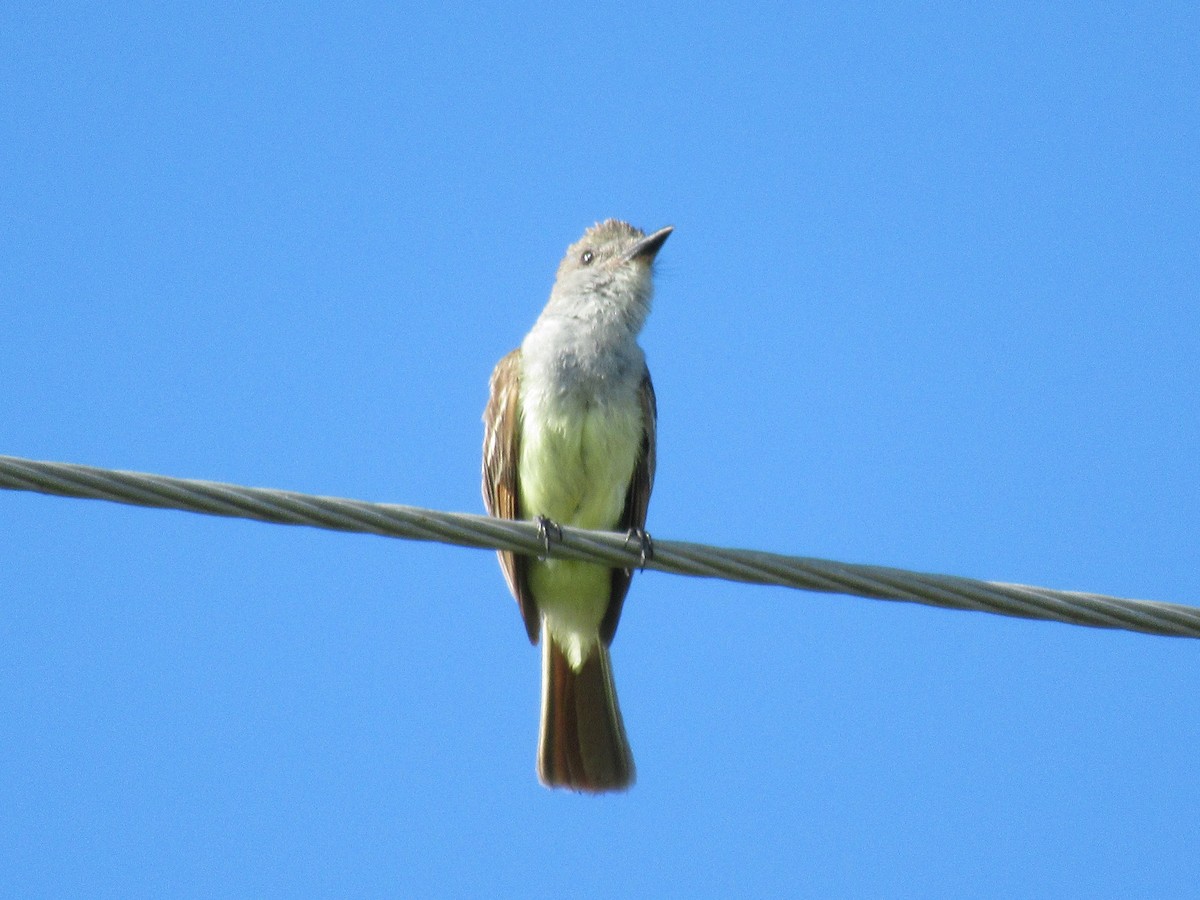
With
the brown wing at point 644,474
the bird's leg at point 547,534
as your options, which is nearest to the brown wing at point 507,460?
the brown wing at point 644,474

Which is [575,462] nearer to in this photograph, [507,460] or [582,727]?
[507,460]

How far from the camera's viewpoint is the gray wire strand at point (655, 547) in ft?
12.5

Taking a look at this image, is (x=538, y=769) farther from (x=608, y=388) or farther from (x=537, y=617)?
(x=608, y=388)

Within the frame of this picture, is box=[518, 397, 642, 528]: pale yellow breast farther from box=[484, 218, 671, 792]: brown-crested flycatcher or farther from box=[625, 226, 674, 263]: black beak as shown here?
box=[625, 226, 674, 263]: black beak

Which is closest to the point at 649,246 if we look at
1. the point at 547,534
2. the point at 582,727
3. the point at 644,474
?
the point at 644,474

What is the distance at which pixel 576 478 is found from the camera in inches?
267

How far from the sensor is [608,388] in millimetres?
6949

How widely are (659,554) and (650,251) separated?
394 centimetres

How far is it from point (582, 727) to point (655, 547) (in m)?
2.93

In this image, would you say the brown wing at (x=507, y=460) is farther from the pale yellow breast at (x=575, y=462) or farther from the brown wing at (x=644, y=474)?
the brown wing at (x=644, y=474)

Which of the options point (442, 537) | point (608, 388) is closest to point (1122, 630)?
point (442, 537)

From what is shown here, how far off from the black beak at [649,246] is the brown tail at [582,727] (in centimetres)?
207

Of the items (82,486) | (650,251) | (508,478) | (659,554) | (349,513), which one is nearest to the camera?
(82,486)

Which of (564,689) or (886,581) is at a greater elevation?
→ (564,689)
